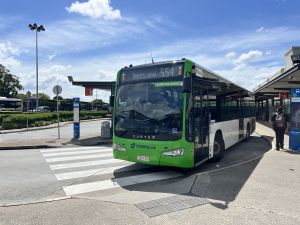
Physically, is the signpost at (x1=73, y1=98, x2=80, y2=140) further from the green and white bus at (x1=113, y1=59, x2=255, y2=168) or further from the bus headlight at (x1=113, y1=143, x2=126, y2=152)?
the bus headlight at (x1=113, y1=143, x2=126, y2=152)

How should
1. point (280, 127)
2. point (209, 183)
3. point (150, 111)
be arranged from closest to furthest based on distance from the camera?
1. point (209, 183)
2. point (150, 111)
3. point (280, 127)

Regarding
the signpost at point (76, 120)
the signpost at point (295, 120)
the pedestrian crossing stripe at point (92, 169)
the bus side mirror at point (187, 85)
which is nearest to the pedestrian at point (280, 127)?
the signpost at point (295, 120)

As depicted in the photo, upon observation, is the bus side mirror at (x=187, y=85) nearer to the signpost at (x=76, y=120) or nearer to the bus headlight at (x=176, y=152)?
the bus headlight at (x=176, y=152)

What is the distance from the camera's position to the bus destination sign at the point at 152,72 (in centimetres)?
821

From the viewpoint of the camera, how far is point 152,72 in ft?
28.0

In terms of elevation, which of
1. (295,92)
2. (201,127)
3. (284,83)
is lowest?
(201,127)

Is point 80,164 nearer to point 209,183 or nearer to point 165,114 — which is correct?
point 165,114

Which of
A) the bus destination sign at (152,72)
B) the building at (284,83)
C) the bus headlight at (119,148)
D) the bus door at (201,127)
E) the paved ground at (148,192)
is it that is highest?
the building at (284,83)

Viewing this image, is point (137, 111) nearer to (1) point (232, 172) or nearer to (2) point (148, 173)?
(2) point (148, 173)

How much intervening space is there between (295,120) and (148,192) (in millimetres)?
8729

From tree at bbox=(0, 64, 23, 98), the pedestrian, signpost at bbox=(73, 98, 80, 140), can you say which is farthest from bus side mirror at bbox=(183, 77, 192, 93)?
tree at bbox=(0, 64, 23, 98)

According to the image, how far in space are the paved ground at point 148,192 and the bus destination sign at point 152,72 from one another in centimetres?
273

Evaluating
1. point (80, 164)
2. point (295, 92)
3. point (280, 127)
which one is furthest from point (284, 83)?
point (80, 164)

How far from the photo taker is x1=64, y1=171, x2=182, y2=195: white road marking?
7.26 m
